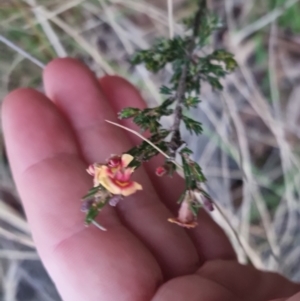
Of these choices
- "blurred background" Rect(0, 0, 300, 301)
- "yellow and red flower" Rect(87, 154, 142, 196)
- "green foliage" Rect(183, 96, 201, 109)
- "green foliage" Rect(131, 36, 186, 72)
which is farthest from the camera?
"blurred background" Rect(0, 0, 300, 301)

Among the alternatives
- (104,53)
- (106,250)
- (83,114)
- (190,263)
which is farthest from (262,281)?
(104,53)

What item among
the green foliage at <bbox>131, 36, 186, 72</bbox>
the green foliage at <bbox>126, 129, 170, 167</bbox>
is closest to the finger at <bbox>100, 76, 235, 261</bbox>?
the green foliage at <bbox>131, 36, 186, 72</bbox>

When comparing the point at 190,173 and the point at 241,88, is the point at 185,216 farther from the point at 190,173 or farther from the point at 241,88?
the point at 241,88

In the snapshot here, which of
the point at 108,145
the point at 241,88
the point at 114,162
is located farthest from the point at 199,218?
the point at 241,88

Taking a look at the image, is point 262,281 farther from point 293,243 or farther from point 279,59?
point 279,59

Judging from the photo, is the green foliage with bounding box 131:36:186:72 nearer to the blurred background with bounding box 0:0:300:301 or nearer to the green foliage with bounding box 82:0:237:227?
the green foliage with bounding box 82:0:237:227

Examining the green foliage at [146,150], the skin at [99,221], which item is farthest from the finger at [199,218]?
the green foliage at [146,150]
